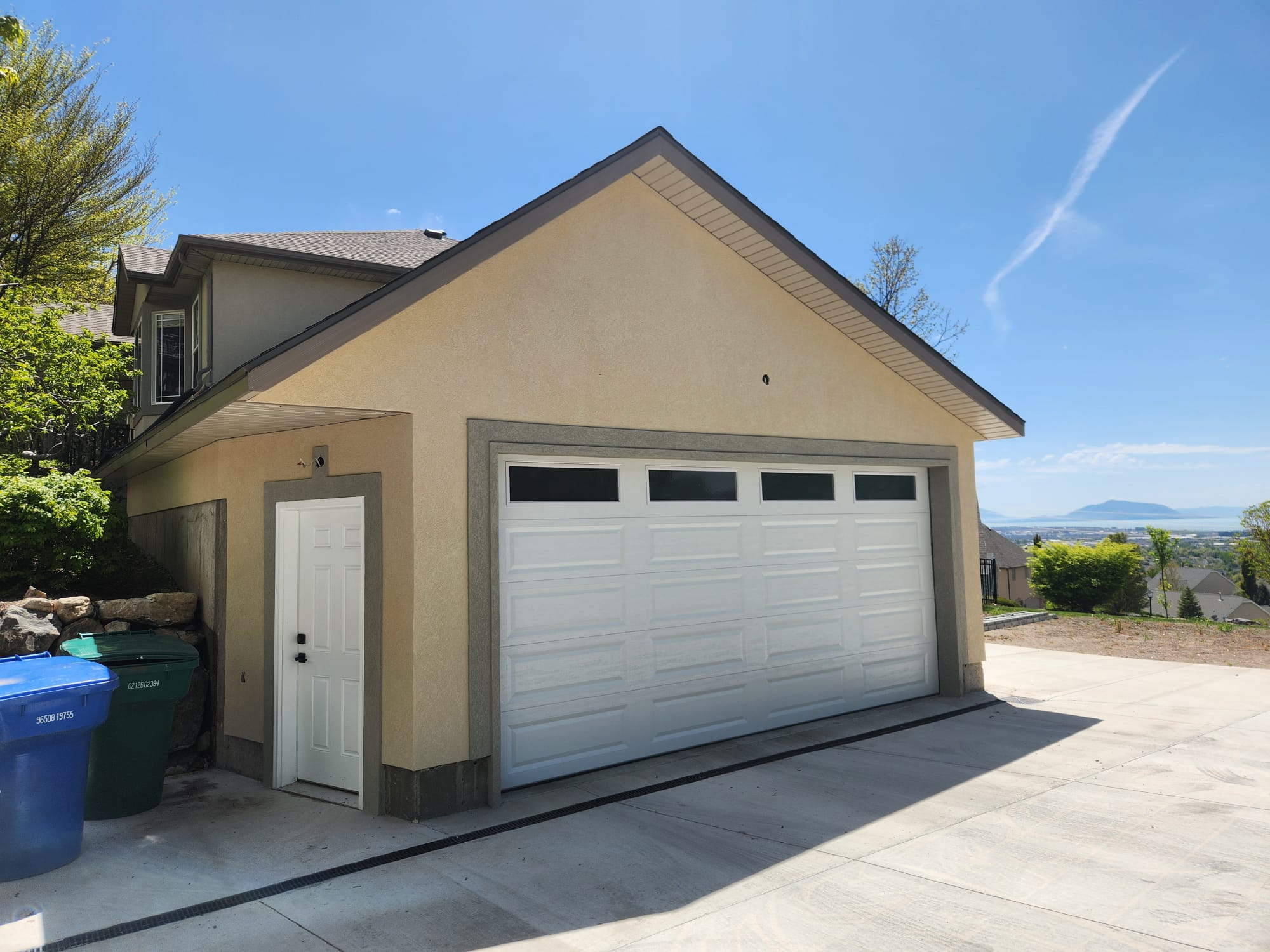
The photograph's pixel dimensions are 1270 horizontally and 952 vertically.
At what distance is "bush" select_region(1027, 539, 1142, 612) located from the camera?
1950 cm

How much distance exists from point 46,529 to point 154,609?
2308 mm

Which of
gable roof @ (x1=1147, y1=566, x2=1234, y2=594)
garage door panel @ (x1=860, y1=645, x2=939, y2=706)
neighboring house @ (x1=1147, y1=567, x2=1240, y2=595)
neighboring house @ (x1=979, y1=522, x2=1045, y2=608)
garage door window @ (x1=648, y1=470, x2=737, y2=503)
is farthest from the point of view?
gable roof @ (x1=1147, y1=566, x2=1234, y2=594)

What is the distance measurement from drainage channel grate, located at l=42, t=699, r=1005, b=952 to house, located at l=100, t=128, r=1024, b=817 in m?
0.46

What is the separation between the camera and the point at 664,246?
7.16 m

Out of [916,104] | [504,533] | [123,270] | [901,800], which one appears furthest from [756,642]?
[916,104]

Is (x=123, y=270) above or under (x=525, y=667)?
above

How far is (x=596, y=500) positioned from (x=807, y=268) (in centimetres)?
322

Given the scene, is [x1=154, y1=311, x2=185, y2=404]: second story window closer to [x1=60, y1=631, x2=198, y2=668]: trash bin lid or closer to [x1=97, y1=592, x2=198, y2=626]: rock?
[x1=97, y1=592, x2=198, y2=626]: rock

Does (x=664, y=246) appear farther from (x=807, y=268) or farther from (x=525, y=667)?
(x=525, y=667)

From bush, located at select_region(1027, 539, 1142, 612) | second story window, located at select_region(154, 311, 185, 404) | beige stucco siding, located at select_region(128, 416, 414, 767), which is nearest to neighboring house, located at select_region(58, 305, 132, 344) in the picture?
second story window, located at select_region(154, 311, 185, 404)

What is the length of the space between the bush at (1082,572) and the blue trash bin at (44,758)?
67.8ft

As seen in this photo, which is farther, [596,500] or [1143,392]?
[1143,392]

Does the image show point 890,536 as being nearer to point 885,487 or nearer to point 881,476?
point 885,487

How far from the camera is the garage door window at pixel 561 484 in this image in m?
6.24
